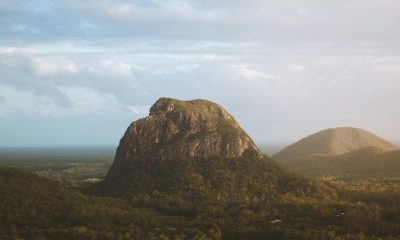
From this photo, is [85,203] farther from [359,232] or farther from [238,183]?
[359,232]

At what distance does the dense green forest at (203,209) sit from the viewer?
133 meters

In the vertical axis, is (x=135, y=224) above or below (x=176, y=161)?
below

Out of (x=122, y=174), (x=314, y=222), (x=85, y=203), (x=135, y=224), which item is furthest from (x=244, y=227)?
(x=122, y=174)

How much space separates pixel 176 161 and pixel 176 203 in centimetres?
2783

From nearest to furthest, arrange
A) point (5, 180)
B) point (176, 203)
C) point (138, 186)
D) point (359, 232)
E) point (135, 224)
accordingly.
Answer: point (359, 232)
point (135, 224)
point (5, 180)
point (176, 203)
point (138, 186)

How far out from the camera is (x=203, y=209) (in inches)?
6314

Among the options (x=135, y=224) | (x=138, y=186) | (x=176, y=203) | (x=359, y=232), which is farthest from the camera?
(x=138, y=186)

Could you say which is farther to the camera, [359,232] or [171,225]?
[171,225]

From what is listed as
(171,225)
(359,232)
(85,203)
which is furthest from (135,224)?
(359,232)

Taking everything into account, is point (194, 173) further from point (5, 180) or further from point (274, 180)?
point (5, 180)

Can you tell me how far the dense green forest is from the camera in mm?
133375

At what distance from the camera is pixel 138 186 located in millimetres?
188250

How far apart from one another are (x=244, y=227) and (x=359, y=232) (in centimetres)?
2706

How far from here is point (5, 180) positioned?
157000 millimetres
